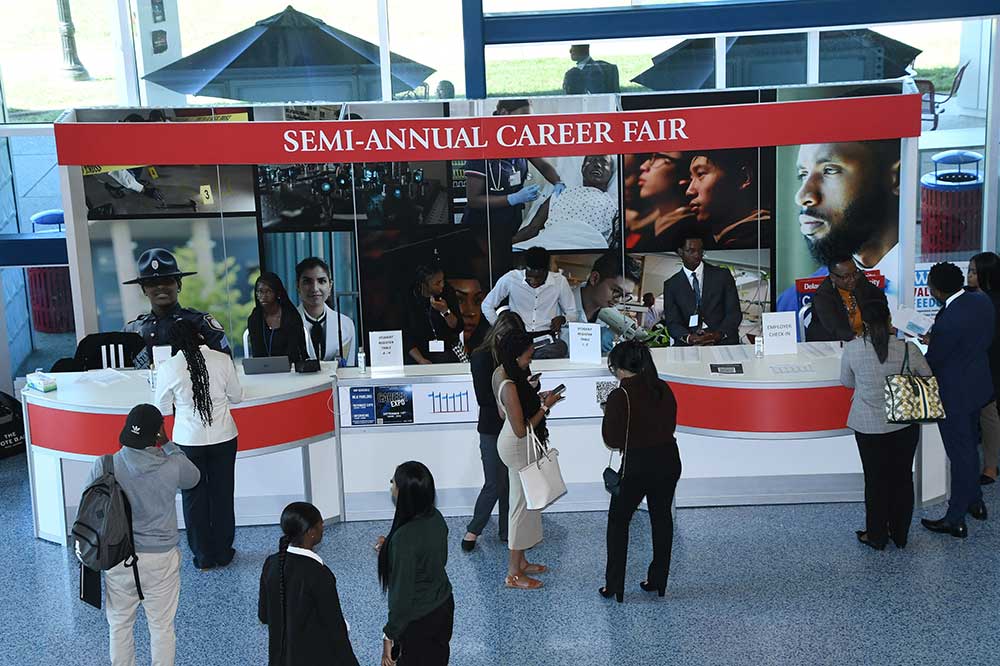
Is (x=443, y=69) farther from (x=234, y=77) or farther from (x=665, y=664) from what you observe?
(x=665, y=664)

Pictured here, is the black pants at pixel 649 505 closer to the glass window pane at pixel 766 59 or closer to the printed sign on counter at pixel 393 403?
the printed sign on counter at pixel 393 403

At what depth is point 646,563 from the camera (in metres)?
5.53

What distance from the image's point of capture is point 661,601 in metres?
5.10

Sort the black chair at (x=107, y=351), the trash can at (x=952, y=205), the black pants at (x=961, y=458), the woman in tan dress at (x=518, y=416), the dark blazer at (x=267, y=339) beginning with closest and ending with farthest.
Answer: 1. the woman in tan dress at (x=518, y=416)
2. the black pants at (x=961, y=458)
3. the black chair at (x=107, y=351)
4. the dark blazer at (x=267, y=339)
5. the trash can at (x=952, y=205)

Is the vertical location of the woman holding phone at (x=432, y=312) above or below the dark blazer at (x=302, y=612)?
above

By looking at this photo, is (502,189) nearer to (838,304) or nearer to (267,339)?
(267,339)

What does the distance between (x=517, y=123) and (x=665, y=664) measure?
389cm

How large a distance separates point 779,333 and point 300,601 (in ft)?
12.7

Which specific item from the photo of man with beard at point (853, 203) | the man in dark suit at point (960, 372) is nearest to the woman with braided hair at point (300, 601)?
the man in dark suit at point (960, 372)

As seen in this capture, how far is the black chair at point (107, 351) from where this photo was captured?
669cm

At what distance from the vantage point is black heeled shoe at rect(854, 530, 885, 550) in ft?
18.2

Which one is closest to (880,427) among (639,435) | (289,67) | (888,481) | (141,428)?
(888,481)

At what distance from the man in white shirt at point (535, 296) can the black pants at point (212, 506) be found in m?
2.52

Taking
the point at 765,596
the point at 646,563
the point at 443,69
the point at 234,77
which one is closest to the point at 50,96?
the point at 234,77
